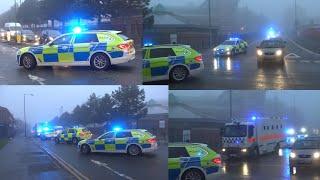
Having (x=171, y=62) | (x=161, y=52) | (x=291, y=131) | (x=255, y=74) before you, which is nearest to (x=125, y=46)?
(x=161, y=52)

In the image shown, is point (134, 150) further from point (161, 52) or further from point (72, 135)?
point (161, 52)

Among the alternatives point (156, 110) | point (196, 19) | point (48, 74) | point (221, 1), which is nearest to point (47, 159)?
point (48, 74)

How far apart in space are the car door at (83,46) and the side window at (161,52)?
798mm

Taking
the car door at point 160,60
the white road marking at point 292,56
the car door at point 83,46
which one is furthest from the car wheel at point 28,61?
the white road marking at point 292,56

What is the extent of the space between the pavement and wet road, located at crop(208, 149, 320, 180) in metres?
2.15

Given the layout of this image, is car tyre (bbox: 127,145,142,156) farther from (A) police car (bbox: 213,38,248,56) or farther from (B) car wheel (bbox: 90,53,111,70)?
(A) police car (bbox: 213,38,248,56)

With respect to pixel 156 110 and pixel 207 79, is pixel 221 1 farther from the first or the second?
pixel 156 110

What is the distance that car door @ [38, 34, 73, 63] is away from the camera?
22.0 feet

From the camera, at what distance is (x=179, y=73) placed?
6844 mm

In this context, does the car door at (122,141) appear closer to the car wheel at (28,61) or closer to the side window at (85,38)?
the side window at (85,38)

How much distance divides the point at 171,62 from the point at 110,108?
1095 mm

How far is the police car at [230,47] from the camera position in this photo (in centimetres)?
688

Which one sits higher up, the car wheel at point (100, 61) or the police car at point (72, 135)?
the car wheel at point (100, 61)

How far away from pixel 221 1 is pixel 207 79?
3.93 ft
